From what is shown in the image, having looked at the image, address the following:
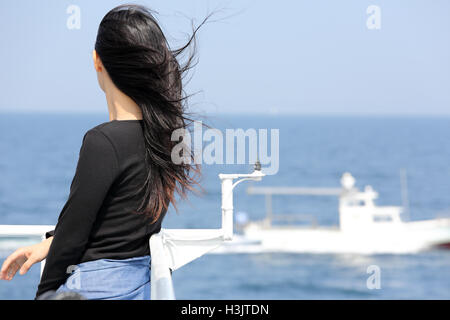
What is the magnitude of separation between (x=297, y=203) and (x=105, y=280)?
146 feet

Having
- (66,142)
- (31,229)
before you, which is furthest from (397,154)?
(31,229)

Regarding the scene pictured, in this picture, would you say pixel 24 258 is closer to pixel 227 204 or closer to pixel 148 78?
pixel 148 78

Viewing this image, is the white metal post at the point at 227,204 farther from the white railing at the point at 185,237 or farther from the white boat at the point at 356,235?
the white boat at the point at 356,235

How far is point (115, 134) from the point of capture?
1.47 m

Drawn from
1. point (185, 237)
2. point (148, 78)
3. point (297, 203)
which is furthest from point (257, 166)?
point (297, 203)

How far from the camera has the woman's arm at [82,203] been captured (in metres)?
1.41

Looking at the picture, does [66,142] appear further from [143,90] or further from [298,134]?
[143,90]

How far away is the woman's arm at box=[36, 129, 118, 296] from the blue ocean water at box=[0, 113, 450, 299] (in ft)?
1.51

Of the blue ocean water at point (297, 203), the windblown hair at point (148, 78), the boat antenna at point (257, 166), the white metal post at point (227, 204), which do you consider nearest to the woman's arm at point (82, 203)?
the windblown hair at point (148, 78)

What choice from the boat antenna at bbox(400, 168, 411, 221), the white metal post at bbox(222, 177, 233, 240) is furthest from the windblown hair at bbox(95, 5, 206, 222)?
the boat antenna at bbox(400, 168, 411, 221)

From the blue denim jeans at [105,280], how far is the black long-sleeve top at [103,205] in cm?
2

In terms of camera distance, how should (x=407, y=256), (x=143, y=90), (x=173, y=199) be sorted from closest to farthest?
(x=143, y=90)
(x=173, y=199)
(x=407, y=256)

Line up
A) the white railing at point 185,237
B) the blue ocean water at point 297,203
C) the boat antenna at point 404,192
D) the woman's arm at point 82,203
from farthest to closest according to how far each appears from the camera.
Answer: the boat antenna at point 404,192 < the blue ocean water at point 297,203 < the white railing at point 185,237 < the woman's arm at point 82,203

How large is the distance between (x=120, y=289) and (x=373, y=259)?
30528mm
